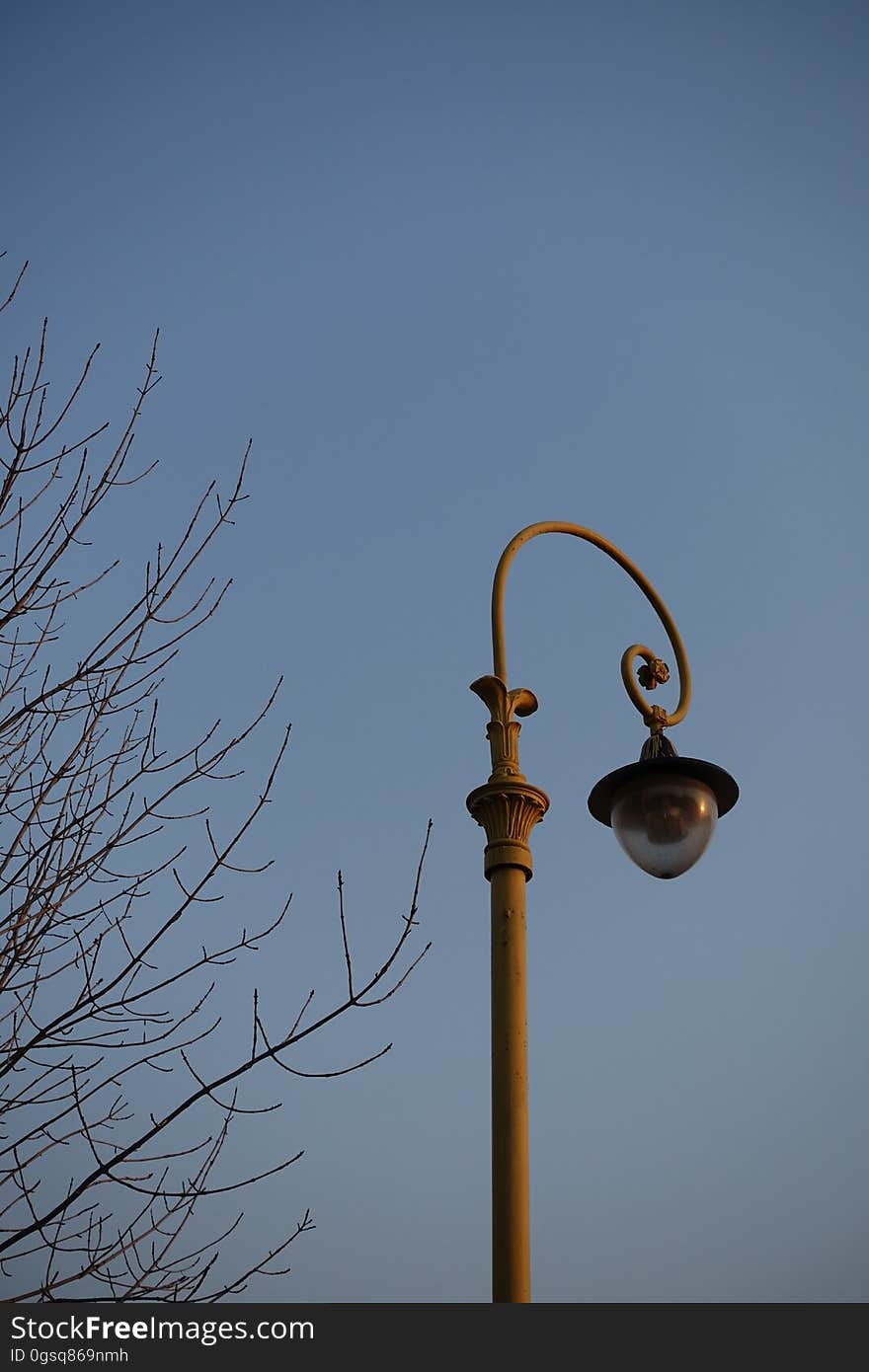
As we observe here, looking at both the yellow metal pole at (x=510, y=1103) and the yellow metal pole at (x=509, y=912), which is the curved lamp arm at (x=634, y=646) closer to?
the yellow metal pole at (x=509, y=912)

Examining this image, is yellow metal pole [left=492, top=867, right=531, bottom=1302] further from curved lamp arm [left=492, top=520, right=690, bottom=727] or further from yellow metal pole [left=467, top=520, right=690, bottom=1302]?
curved lamp arm [left=492, top=520, right=690, bottom=727]

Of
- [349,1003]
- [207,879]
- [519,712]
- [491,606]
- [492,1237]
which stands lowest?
[492,1237]

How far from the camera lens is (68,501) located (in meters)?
5.54

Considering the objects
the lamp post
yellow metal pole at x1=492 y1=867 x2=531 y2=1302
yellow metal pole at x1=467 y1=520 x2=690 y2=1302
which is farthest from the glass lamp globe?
yellow metal pole at x1=492 y1=867 x2=531 y2=1302

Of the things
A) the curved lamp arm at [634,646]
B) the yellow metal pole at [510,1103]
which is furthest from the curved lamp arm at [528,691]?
the yellow metal pole at [510,1103]

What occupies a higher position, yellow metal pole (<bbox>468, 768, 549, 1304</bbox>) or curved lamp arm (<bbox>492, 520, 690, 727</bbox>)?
curved lamp arm (<bbox>492, 520, 690, 727</bbox>)

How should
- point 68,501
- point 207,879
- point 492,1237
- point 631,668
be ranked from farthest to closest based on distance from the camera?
point 631,668, point 68,501, point 207,879, point 492,1237

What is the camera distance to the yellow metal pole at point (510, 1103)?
4.23m

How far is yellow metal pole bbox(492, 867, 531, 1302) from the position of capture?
4227 millimetres

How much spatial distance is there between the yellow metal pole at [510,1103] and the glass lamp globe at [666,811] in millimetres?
768
